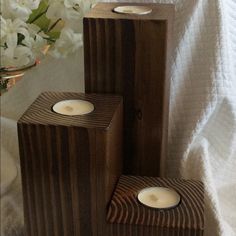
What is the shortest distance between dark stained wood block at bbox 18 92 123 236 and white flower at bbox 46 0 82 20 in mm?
143

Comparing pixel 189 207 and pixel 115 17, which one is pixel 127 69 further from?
pixel 189 207

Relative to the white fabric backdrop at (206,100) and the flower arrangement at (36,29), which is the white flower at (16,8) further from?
the white fabric backdrop at (206,100)

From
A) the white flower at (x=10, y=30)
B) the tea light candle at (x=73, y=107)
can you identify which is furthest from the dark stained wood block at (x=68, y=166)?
the white flower at (x=10, y=30)

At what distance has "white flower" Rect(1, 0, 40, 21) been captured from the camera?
670 millimetres

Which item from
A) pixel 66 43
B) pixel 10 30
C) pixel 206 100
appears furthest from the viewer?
pixel 206 100

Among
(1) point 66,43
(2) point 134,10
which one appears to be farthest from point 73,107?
(2) point 134,10

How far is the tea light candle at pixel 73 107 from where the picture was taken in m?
0.79

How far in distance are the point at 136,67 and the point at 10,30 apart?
24 cm

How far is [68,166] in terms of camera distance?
76cm

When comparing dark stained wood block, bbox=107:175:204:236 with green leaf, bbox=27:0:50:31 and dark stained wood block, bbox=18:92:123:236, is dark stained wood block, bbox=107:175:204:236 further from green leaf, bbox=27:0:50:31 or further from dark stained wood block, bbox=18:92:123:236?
green leaf, bbox=27:0:50:31

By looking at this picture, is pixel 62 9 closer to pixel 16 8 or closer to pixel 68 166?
pixel 16 8

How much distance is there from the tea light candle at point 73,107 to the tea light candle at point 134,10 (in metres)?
0.17

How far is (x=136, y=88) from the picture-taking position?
0.85 meters

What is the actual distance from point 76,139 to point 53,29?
0.18 m
